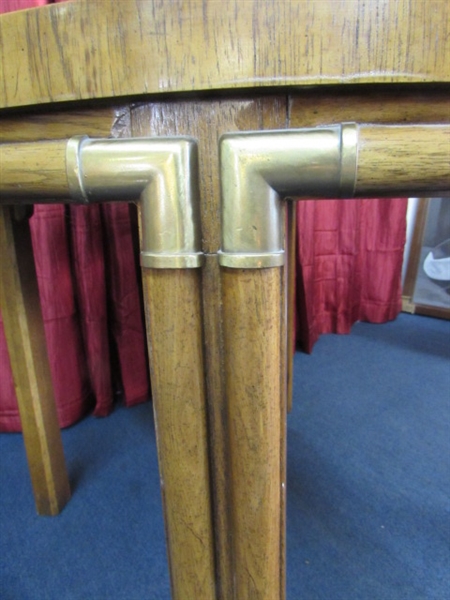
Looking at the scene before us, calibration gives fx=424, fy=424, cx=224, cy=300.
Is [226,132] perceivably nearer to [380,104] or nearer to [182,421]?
[380,104]

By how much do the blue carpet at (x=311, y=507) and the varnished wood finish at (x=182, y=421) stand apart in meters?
0.32

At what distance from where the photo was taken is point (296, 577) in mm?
643

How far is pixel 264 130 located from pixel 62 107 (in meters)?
0.16

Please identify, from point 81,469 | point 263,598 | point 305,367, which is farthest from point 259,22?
point 305,367

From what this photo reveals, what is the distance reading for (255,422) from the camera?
331mm

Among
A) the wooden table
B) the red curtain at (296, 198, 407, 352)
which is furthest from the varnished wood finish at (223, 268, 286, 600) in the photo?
the red curtain at (296, 198, 407, 352)

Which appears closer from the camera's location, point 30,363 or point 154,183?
point 154,183

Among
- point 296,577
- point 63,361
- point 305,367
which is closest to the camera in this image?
point 296,577

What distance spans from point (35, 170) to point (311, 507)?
0.72 metres

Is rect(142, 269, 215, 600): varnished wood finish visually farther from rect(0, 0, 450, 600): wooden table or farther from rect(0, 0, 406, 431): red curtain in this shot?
rect(0, 0, 406, 431): red curtain

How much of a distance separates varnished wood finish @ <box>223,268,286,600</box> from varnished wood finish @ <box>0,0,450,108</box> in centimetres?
14

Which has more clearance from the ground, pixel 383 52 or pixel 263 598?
pixel 383 52

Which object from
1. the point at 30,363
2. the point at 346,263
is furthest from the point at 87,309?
the point at 346,263

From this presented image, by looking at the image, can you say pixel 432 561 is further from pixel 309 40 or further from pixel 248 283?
pixel 309 40
